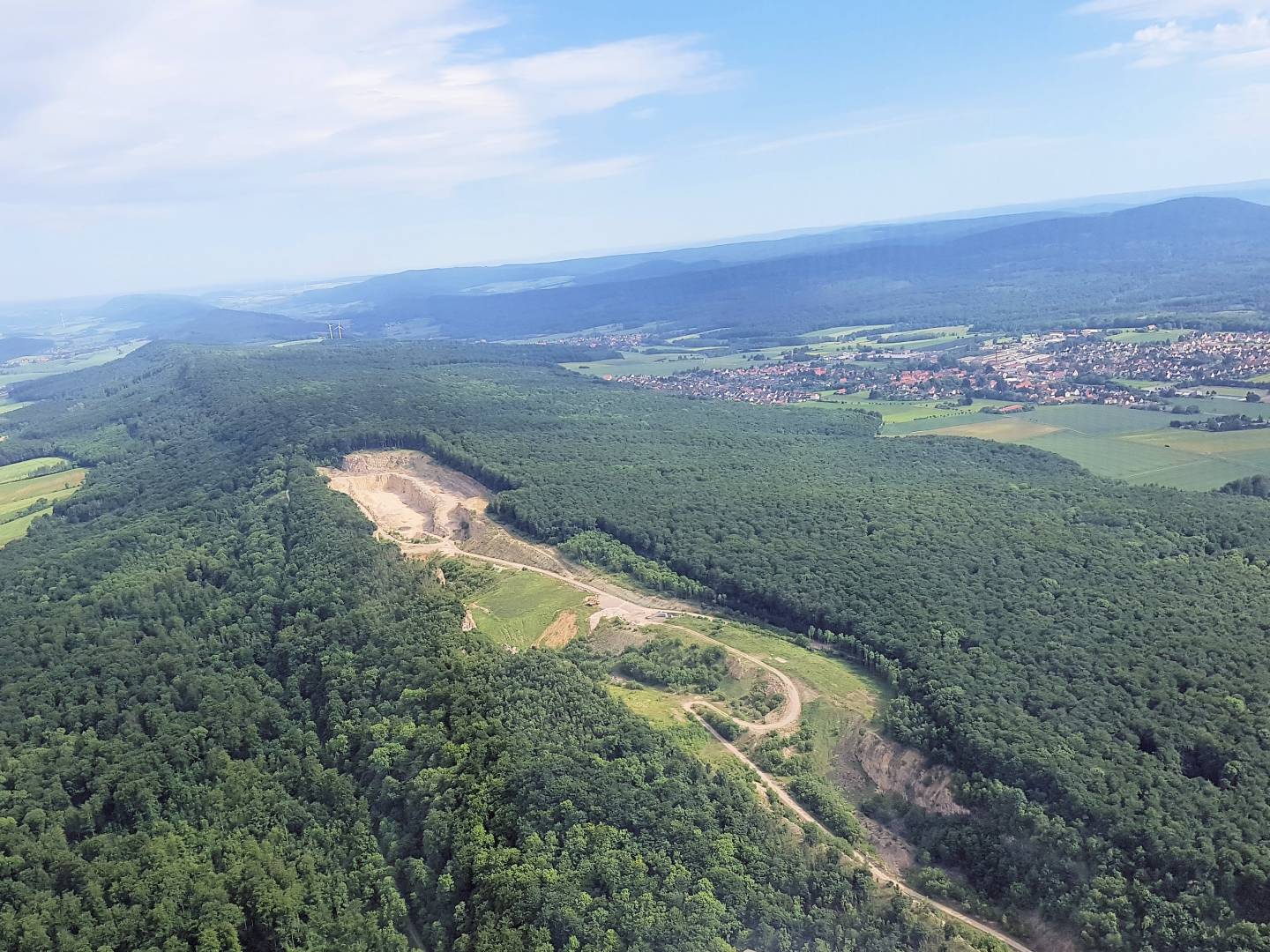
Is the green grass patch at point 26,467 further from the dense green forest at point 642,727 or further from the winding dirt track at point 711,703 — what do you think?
the winding dirt track at point 711,703

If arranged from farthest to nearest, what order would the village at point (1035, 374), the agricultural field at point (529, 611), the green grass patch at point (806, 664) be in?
1. the village at point (1035, 374)
2. the agricultural field at point (529, 611)
3. the green grass patch at point (806, 664)

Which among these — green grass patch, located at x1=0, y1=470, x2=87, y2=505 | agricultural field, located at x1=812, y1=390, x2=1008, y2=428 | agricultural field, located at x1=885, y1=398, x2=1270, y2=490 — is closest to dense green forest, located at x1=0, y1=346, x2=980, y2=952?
green grass patch, located at x1=0, y1=470, x2=87, y2=505

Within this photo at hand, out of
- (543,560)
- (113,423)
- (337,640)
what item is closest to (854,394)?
(543,560)

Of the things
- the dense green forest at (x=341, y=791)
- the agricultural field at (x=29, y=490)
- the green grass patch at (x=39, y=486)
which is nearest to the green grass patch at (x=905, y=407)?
the dense green forest at (x=341, y=791)

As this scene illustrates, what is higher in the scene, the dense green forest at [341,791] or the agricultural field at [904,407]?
the agricultural field at [904,407]

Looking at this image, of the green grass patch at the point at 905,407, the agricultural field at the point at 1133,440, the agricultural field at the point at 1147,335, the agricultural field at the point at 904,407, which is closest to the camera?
the agricultural field at the point at 1133,440

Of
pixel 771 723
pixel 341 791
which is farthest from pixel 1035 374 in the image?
pixel 341 791

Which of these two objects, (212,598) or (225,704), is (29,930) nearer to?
(225,704)
